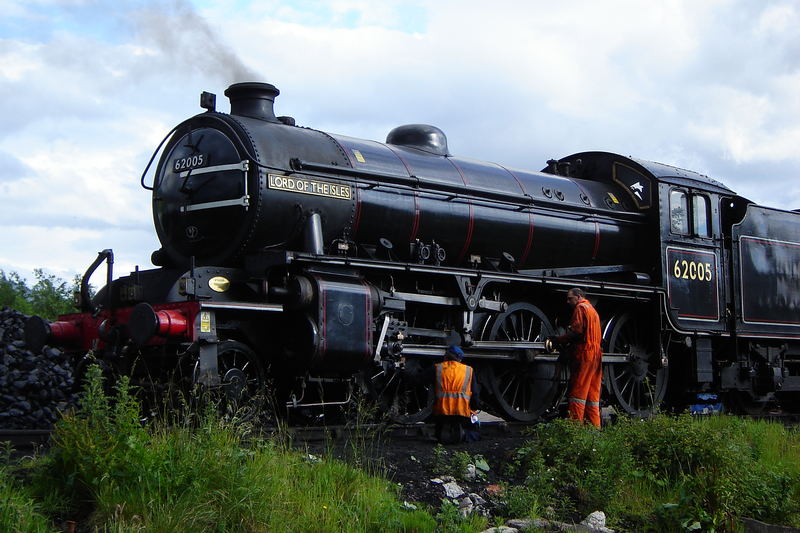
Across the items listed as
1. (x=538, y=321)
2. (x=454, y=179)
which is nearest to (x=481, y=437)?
(x=538, y=321)

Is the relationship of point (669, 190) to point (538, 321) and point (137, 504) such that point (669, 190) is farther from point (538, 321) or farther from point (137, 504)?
point (137, 504)

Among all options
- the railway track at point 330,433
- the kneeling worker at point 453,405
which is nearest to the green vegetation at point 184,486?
the railway track at point 330,433

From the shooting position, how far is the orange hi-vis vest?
336 inches

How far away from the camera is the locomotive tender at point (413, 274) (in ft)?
27.1

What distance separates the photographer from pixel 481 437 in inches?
356

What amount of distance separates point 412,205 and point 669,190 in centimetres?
438

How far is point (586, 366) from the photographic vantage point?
31.2 feet

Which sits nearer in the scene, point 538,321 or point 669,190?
point 538,321

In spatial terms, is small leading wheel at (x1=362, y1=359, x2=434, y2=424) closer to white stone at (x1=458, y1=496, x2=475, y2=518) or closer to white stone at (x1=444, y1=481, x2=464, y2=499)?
white stone at (x1=444, y1=481, x2=464, y2=499)

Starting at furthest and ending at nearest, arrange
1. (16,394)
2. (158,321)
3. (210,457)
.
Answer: (16,394), (158,321), (210,457)

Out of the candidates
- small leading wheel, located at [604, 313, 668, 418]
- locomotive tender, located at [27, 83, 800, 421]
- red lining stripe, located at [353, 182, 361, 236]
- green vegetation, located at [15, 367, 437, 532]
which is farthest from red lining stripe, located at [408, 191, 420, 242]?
green vegetation, located at [15, 367, 437, 532]

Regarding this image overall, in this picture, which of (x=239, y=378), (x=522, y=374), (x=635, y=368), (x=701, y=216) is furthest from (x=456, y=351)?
(x=701, y=216)

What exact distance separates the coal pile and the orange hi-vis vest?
4.08m

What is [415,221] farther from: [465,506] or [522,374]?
[465,506]
